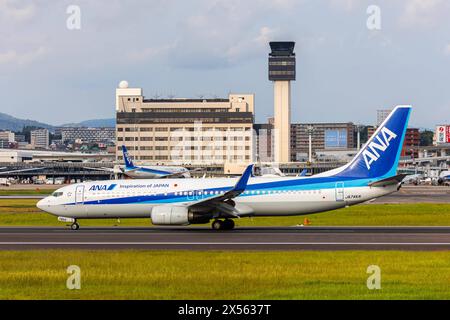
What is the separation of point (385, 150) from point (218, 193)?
999 cm

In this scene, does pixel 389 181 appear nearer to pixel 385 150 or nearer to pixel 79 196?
pixel 385 150

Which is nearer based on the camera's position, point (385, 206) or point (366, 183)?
point (366, 183)

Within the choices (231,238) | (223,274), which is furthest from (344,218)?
(223,274)

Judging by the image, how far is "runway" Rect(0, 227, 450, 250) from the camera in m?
35.7

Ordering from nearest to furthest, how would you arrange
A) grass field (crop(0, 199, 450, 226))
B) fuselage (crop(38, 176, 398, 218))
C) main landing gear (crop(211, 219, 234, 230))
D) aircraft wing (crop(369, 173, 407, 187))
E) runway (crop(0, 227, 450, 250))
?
runway (crop(0, 227, 450, 250)), aircraft wing (crop(369, 173, 407, 187)), main landing gear (crop(211, 219, 234, 230)), fuselage (crop(38, 176, 398, 218)), grass field (crop(0, 199, 450, 226))

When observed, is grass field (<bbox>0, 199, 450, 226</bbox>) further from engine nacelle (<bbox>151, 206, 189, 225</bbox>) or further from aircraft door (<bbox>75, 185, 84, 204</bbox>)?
engine nacelle (<bbox>151, 206, 189, 225</bbox>)

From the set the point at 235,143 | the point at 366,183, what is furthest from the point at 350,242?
the point at 235,143

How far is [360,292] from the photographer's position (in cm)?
2289

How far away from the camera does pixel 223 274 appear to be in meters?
26.2

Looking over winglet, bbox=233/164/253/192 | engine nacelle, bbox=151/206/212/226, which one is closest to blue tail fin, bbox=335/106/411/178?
winglet, bbox=233/164/253/192

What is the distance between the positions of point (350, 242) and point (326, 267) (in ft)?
31.1

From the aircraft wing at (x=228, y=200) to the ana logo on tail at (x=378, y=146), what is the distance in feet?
23.1

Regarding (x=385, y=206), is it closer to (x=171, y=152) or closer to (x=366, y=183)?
(x=366, y=183)

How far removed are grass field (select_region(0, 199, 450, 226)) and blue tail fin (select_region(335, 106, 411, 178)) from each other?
5233 millimetres
